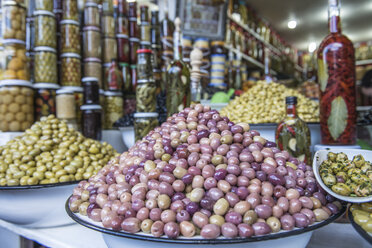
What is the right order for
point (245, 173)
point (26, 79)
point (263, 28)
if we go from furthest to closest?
1. point (263, 28)
2. point (26, 79)
3. point (245, 173)

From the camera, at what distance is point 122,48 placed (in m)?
2.17

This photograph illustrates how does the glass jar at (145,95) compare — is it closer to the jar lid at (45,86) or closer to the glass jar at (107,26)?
the jar lid at (45,86)

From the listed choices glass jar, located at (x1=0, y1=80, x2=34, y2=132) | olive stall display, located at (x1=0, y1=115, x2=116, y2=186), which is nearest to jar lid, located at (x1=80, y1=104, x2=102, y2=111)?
glass jar, located at (x1=0, y1=80, x2=34, y2=132)

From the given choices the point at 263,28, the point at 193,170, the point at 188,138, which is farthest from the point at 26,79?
the point at 263,28

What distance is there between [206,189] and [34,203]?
0.59 m

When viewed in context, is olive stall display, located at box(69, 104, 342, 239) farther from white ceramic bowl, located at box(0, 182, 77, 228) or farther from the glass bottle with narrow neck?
the glass bottle with narrow neck

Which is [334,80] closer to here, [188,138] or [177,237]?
[188,138]

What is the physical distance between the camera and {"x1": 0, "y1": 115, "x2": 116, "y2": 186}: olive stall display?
39.4 inches

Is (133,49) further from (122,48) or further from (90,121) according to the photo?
(90,121)

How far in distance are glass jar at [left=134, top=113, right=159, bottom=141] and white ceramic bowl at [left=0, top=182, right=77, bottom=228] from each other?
472 mm

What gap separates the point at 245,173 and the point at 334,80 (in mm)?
755

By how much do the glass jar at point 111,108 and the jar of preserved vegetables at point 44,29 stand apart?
0.45 metres

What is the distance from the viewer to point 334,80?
115 cm

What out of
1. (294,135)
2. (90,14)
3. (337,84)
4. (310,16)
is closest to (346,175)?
(294,135)
